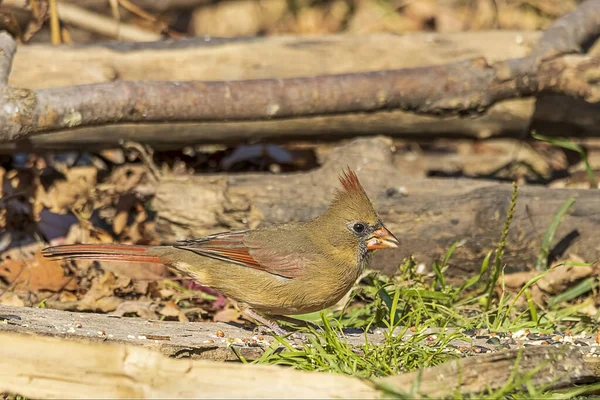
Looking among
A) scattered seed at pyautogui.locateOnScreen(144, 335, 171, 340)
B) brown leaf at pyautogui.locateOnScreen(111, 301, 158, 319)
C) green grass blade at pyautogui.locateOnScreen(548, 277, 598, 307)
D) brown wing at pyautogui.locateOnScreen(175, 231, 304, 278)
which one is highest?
brown wing at pyautogui.locateOnScreen(175, 231, 304, 278)

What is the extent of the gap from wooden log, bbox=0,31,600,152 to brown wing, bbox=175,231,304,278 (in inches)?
51.0

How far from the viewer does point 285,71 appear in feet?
19.3

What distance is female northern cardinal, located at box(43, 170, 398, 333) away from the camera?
4.21m

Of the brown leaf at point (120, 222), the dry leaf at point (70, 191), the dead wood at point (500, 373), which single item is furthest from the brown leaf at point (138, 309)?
the dead wood at point (500, 373)

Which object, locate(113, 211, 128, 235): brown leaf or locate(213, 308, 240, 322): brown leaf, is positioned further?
locate(113, 211, 128, 235): brown leaf

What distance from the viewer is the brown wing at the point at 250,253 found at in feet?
14.1

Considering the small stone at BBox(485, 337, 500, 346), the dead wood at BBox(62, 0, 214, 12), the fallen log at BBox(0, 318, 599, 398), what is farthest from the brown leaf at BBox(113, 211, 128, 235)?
the dead wood at BBox(62, 0, 214, 12)

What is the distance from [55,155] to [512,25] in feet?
16.2

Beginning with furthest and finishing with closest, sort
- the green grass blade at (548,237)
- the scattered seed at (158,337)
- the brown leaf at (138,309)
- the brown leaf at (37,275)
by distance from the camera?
the brown leaf at (37,275) → the green grass blade at (548,237) → the brown leaf at (138,309) → the scattered seed at (158,337)

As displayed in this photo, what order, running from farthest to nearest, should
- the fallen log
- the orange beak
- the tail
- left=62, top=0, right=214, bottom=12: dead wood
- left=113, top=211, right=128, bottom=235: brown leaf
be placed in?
left=62, top=0, right=214, bottom=12: dead wood
left=113, top=211, right=128, bottom=235: brown leaf
the orange beak
the tail
the fallen log

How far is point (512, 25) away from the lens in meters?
8.61

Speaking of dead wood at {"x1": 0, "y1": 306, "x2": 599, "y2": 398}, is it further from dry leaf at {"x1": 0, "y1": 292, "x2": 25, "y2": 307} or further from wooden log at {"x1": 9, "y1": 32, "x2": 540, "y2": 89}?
wooden log at {"x1": 9, "y1": 32, "x2": 540, "y2": 89}

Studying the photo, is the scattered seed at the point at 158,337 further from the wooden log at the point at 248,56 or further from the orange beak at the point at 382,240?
the wooden log at the point at 248,56

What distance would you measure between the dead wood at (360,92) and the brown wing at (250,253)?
1.12 m
